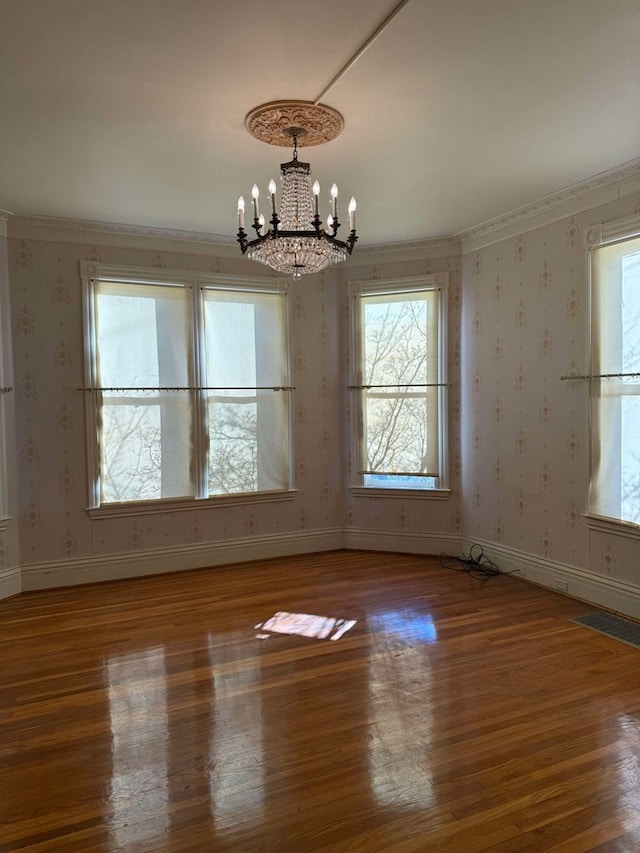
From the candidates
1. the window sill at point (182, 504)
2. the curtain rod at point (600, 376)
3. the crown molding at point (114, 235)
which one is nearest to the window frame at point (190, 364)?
the window sill at point (182, 504)

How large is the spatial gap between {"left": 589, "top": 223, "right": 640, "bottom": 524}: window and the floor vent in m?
0.63

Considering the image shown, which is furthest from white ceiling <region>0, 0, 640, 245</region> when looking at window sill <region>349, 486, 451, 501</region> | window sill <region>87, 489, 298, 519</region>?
window sill <region>349, 486, 451, 501</region>

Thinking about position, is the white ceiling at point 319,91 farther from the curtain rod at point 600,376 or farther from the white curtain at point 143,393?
the curtain rod at point 600,376

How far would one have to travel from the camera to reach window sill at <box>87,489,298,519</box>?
15.6 ft

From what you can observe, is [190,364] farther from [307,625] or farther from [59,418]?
[307,625]

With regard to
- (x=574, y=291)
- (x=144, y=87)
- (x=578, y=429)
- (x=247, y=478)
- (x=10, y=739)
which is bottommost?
(x=10, y=739)

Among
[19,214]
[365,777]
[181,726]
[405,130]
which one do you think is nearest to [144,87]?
[405,130]

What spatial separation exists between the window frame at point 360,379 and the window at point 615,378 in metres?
1.46

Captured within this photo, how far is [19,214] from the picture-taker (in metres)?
4.36

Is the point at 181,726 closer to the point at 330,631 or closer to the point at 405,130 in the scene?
the point at 330,631

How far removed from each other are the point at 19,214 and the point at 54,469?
6.37 ft

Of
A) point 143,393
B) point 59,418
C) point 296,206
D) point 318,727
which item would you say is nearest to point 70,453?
point 59,418

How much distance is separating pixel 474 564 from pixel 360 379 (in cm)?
194

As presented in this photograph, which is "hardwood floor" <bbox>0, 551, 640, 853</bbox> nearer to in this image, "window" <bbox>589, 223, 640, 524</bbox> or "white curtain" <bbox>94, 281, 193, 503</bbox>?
"window" <bbox>589, 223, 640, 524</bbox>
